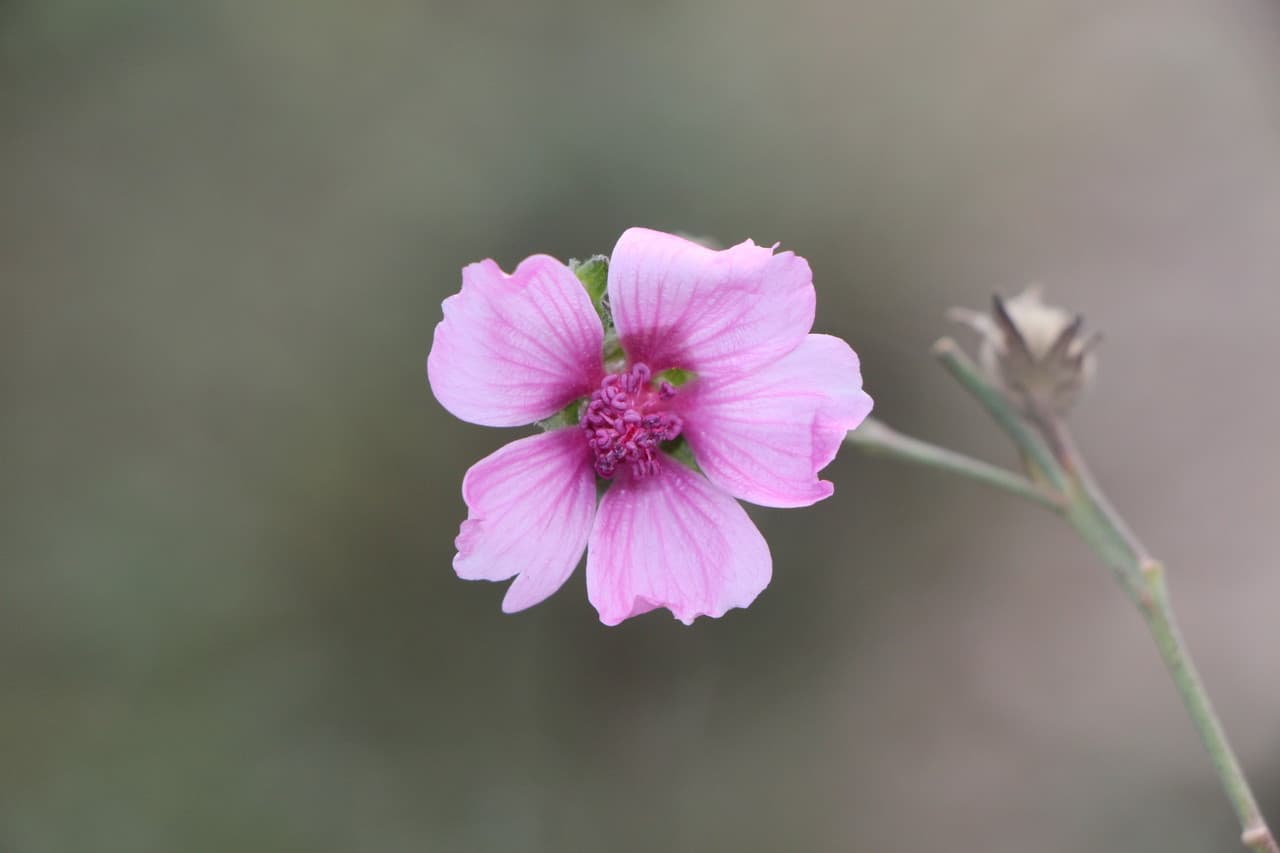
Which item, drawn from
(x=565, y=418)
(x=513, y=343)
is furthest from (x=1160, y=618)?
(x=513, y=343)

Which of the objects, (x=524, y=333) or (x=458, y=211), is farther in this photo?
(x=458, y=211)

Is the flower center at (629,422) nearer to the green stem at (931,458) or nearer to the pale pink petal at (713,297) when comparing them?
the pale pink petal at (713,297)

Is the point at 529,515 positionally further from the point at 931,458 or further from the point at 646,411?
the point at 931,458

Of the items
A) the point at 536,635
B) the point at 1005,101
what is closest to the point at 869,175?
the point at 1005,101

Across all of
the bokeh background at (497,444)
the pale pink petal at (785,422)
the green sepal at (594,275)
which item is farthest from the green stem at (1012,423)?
the bokeh background at (497,444)

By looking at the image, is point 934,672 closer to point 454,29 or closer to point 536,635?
point 536,635

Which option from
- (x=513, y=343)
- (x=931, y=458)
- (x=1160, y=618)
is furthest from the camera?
(x=931, y=458)
